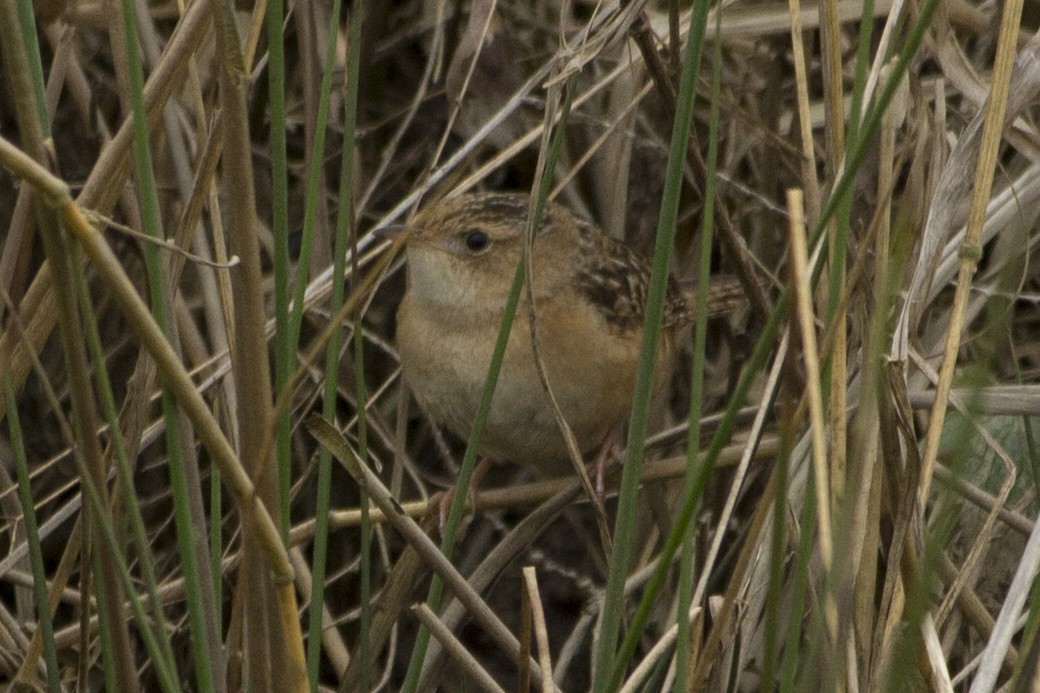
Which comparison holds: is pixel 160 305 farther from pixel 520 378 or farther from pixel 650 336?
pixel 520 378

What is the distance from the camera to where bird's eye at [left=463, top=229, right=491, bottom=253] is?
287 centimetres

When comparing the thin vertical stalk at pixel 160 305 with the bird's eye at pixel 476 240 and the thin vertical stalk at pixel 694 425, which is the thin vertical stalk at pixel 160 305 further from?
the bird's eye at pixel 476 240

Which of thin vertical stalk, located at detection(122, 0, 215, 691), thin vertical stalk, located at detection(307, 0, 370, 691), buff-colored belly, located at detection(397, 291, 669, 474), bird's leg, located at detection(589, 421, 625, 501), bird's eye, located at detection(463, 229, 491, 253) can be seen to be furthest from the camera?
bird's leg, located at detection(589, 421, 625, 501)

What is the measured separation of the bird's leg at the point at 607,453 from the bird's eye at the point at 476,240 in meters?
0.54

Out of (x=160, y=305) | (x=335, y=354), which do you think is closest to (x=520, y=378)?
(x=335, y=354)

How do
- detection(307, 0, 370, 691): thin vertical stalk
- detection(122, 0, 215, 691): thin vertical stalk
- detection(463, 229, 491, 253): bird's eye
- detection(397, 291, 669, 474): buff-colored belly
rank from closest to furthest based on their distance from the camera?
1. detection(122, 0, 215, 691): thin vertical stalk
2. detection(307, 0, 370, 691): thin vertical stalk
3. detection(397, 291, 669, 474): buff-colored belly
4. detection(463, 229, 491, 253): bird's eye

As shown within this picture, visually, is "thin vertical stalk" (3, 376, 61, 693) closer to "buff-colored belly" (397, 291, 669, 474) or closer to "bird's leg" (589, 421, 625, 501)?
"buff-colored belly" (397, 291, 669, 474)

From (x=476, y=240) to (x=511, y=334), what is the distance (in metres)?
0.26

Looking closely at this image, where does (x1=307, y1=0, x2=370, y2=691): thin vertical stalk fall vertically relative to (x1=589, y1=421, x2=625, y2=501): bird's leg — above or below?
above

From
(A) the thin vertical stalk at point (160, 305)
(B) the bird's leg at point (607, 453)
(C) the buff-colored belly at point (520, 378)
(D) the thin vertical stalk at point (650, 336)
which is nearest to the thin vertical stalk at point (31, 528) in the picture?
(A) the thin vertical stalk at point (160, 305)

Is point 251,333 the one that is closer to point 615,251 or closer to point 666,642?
point 666,642

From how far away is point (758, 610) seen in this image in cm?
203

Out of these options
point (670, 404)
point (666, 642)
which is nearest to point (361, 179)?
point (670, 404)

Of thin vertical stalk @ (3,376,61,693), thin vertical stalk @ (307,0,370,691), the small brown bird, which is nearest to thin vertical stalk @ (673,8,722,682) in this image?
thin vertical stalk @ (307,0,370,691)
